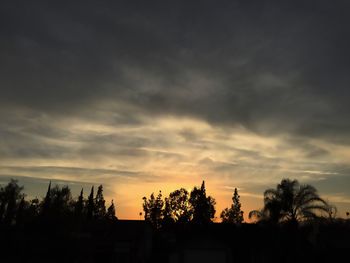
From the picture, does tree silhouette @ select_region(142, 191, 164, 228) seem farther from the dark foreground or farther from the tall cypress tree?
the dark foreground

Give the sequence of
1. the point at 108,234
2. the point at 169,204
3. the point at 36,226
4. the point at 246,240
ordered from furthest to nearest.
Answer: the point at 169,204
the point at 108,234
the point at 36,226
the point at 246,240

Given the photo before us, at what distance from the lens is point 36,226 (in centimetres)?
4016

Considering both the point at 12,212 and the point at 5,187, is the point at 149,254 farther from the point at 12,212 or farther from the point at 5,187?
the point at 5,187

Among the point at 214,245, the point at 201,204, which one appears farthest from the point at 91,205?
the point at 214,245

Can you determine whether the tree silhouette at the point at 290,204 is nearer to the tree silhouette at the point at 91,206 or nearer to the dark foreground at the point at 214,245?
the dark foreground at the point at 214,245

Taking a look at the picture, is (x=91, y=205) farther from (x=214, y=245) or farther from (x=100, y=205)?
(x=214, y=245)

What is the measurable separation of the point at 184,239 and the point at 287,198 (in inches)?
482

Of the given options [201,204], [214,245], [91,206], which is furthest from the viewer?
[91,206]

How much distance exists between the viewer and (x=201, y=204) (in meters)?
99.6

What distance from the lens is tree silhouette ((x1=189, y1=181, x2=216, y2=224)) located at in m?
99.0

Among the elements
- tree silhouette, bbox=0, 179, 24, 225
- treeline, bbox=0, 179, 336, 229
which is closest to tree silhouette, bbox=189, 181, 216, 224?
treeline, bbox=0, 179, 336, 229

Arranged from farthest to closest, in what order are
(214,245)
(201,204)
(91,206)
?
(91,206)
(201,204)
(214,245)

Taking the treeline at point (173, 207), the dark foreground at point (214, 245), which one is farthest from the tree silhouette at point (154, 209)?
the dark foreground at point (214, 245)

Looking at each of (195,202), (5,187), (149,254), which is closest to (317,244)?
(149,254)
